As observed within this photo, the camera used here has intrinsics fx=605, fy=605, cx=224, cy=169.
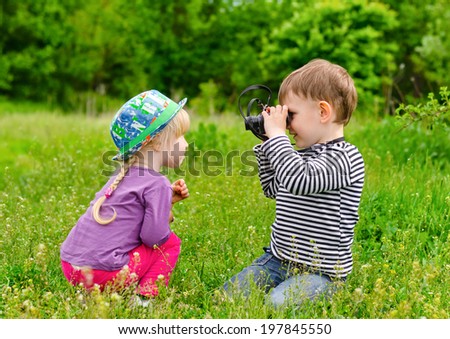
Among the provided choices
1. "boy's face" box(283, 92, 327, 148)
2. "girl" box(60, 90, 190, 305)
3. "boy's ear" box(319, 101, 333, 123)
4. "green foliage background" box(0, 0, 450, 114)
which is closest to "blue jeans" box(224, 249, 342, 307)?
"girl" box(60, 90, 190, 305)

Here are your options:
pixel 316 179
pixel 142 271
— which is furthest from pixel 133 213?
pixel 316 179

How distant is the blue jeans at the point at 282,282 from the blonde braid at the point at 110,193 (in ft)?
2.62

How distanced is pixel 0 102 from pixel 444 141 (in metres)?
22.9

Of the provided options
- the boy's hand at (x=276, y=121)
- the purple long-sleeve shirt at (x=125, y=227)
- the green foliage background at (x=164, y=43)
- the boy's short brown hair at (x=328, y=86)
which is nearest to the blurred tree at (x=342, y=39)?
the green foliage background at (x=164, y=43)

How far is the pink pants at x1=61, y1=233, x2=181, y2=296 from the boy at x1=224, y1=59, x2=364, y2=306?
417mm

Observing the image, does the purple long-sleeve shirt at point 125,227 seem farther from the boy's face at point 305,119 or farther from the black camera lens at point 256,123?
the boy's face at point 305,119

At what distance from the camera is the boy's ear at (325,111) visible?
3.45 m

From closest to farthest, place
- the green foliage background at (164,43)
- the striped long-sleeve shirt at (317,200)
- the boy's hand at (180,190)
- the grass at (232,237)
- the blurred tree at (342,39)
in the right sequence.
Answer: the grass at (232,237)
the striped long-sleeve shirt at (317,200)
the boy's hand at (180,190)
the blurred tree at (342,39)
the green foliage background at (164,43)

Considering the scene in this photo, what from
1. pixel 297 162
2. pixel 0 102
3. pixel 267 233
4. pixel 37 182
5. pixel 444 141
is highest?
pixel 297 162

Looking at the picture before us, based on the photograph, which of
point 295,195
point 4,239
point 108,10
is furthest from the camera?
point 108,10

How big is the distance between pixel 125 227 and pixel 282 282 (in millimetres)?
973

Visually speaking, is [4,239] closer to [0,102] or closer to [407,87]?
[407,87]
